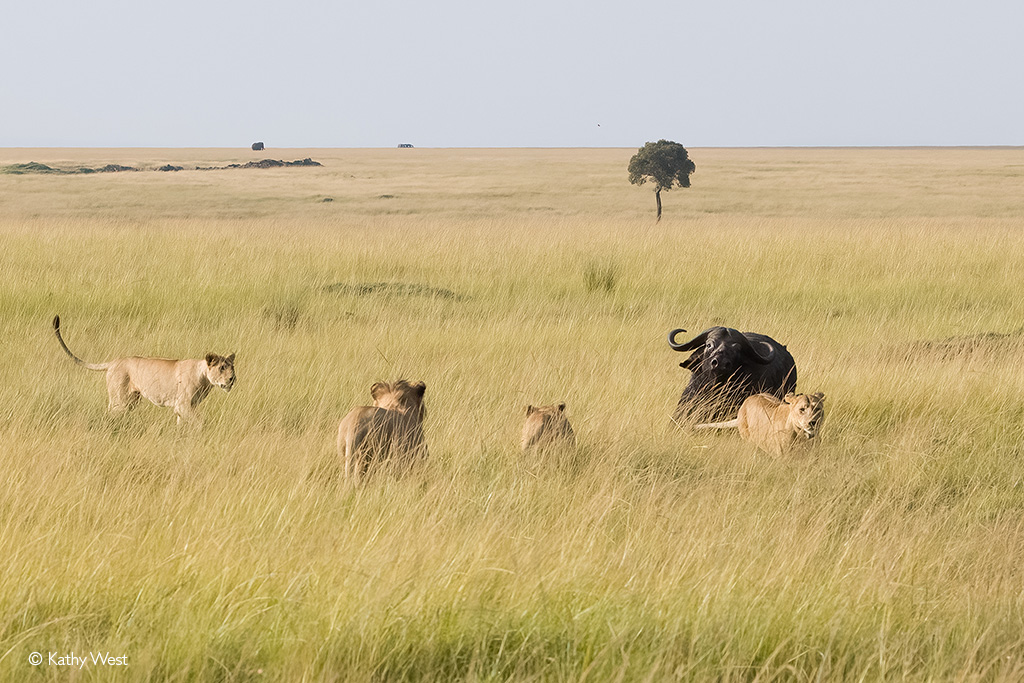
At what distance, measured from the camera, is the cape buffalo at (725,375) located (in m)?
6.06

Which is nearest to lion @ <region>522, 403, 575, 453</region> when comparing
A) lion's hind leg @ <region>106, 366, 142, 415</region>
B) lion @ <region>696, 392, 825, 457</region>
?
lion @ <region>696, 392, 825, 457</region>

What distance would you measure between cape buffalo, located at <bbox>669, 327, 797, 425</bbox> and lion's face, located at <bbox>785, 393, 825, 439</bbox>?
938 mm

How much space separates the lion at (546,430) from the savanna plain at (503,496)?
5.2 inches

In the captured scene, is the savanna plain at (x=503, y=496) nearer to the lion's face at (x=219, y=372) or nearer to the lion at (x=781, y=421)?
the lion at (x=781, y=421)

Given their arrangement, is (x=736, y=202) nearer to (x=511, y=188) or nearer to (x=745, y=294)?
(x=511, y=188)

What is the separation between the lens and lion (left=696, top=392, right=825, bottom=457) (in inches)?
192

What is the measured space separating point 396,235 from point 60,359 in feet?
31.3

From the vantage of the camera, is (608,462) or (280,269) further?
(280,269)

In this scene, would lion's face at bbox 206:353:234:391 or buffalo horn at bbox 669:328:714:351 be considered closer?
lion's face at bbox 206:353:234:391

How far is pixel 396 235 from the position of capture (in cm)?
1664

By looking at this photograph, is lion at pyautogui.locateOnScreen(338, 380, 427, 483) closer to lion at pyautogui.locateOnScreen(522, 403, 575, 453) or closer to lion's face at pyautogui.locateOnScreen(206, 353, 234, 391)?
lion at pyautogui.locateOnScreen(522, 403, 575, 453)

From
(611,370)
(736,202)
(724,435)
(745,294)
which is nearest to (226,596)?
(724,435)

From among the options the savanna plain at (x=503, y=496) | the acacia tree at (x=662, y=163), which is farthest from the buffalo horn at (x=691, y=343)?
the acacia tree at (x=662, y=163)

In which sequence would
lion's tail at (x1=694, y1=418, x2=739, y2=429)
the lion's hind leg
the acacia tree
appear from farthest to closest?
the acacia tree → the lion's hind leg → lion's tail at (x1=694, y1=418, x2=739, y2=429)
